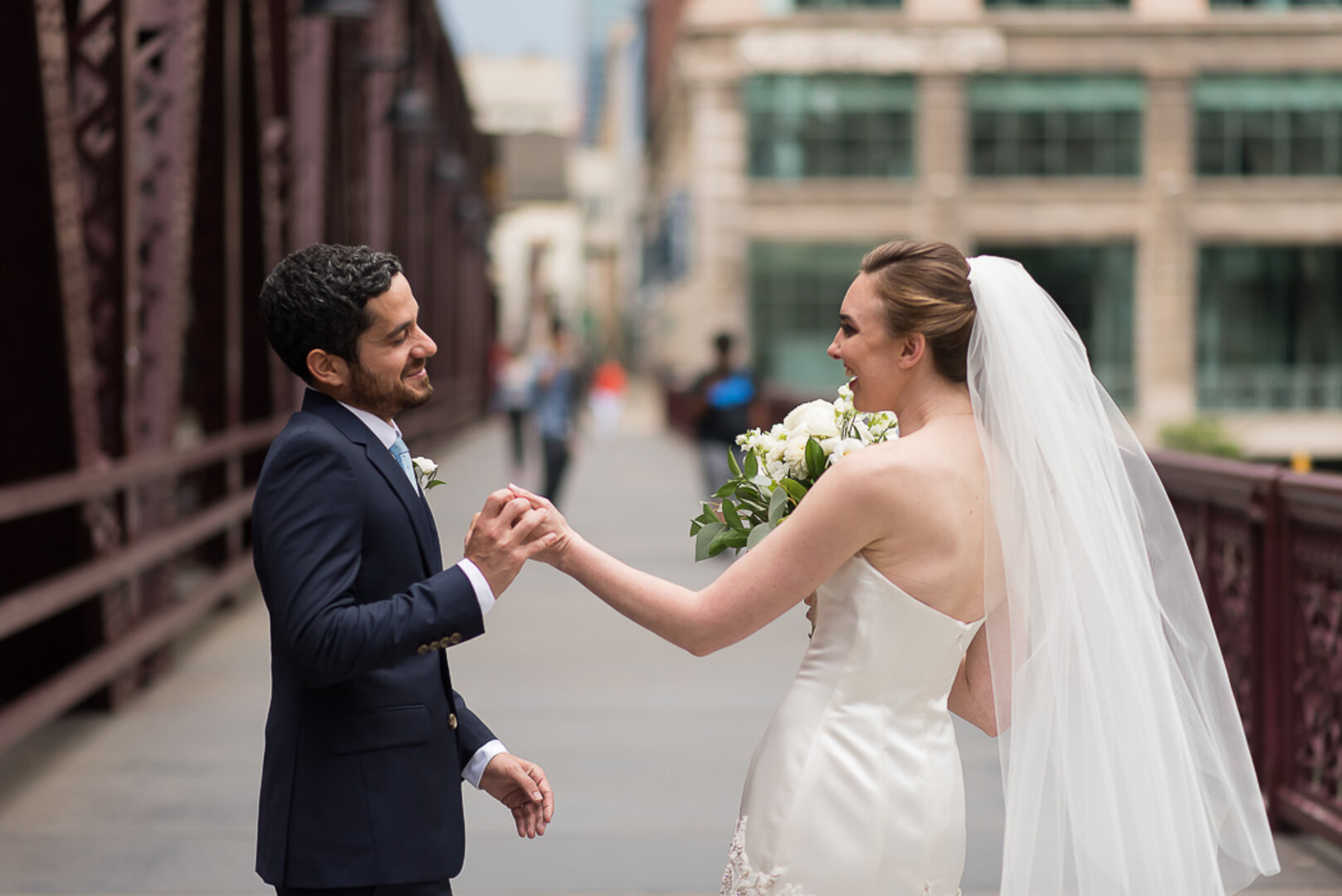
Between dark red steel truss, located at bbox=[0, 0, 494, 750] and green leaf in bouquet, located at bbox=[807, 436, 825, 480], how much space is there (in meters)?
4.38

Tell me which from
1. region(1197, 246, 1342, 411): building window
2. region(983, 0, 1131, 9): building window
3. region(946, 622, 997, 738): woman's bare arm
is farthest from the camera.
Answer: region(983, 0, 1131, 9): building window

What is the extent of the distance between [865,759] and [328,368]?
3.80 ft

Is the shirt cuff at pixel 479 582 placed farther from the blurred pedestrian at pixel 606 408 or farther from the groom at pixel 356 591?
the blurred pedestrian at pixel 606 408

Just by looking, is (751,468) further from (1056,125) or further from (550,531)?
(1056,125)

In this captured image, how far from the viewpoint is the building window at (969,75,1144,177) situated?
156 feet

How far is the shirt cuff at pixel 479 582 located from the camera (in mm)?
2781

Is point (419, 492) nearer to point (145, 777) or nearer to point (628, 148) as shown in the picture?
point (145, 777)

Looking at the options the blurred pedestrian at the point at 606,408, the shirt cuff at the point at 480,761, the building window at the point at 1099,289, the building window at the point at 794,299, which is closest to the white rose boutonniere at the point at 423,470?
the shirt cuff at the point at 480,761

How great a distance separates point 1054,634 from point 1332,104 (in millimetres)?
48682

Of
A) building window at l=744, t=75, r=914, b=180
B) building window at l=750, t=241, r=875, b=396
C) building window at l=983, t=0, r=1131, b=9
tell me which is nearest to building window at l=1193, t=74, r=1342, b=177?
building window at l=983, t=0, r=1131, b=9

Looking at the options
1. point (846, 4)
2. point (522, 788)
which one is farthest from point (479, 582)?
point (846, 4)

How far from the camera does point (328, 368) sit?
2826 mm

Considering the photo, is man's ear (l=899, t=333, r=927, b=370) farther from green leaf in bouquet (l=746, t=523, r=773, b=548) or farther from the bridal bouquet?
green leaf in bouquet (l=746, t=523, r=773, b=548)

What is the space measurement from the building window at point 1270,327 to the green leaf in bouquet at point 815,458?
46.7 meters
